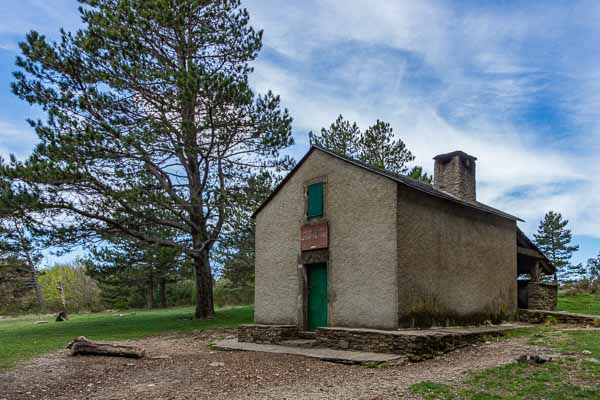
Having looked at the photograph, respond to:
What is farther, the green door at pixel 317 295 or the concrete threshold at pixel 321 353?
the green door at pixel 317 295

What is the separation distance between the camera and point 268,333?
1282 cm

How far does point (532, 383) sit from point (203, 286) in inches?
584

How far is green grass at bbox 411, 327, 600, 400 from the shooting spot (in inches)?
249

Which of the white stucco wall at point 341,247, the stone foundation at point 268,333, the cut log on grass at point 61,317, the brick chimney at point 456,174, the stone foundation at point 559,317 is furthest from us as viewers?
the cut log on grass at point 61,317

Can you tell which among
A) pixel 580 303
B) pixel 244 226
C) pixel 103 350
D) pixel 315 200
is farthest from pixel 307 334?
pixel 580 303

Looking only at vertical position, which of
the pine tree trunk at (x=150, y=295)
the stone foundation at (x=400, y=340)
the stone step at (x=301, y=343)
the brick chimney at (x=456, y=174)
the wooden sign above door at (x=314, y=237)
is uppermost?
the brick chimney at (x=456, y=174)

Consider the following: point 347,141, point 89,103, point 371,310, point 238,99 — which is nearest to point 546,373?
point 371,310

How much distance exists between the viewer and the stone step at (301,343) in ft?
38.5

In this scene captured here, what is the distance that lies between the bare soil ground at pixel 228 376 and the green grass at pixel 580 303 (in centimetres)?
951

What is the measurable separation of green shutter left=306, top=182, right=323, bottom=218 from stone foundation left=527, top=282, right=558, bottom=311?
999 centimetres

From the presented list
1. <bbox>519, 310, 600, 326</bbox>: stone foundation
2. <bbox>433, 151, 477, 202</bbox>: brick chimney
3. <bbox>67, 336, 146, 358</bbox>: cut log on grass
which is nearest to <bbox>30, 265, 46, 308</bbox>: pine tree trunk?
<bbox>67, 336, 146, 358</bbox>: cut log on grass

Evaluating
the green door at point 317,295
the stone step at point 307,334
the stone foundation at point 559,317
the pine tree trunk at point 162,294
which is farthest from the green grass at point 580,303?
the pine tree trunk at point 162,294

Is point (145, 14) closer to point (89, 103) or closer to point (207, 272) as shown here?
point (89, 103)

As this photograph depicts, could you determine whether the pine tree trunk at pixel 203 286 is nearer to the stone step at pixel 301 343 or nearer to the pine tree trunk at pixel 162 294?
the stone step at pixel 301 343
